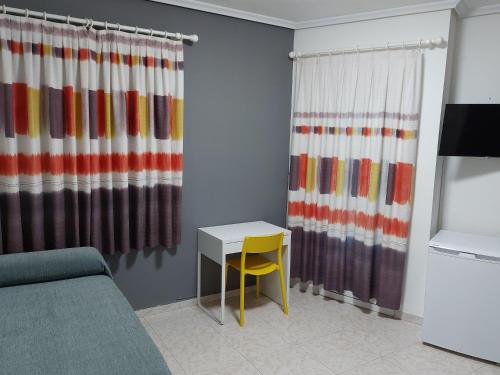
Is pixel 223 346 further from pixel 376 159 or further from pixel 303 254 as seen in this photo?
pixel 376 159

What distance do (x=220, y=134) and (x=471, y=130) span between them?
6.42 feet

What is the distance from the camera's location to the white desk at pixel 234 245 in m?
3.16

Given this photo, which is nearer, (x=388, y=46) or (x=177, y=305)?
(x=388, y=46)

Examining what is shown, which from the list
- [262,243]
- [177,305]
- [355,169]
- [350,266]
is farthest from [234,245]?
[355,169]

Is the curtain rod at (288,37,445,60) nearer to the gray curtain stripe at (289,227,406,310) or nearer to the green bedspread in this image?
the gray curtain stripe at (289,227,406,310)

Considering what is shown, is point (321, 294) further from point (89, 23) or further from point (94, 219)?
point (89, 23)

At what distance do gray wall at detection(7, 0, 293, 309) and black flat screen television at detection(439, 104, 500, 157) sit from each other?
141 centimetres

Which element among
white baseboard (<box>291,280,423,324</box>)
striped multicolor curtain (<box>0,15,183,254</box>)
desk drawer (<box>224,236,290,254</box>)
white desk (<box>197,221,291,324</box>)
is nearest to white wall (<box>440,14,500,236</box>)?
white baseboard (<box>291,280,423,324</box>)

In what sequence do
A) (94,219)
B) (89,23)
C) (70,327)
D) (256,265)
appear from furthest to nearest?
(256,265) < (94,219) < (89,23) < (70,327)

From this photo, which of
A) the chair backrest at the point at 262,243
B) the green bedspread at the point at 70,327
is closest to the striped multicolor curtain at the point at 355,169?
the chair backrest at the point at 262,243

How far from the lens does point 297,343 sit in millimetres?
2984

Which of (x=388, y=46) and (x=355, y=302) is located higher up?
(x=388, y=46)

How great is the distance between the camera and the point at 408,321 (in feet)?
11.1

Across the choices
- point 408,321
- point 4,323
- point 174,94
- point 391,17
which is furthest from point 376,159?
point 4,323
